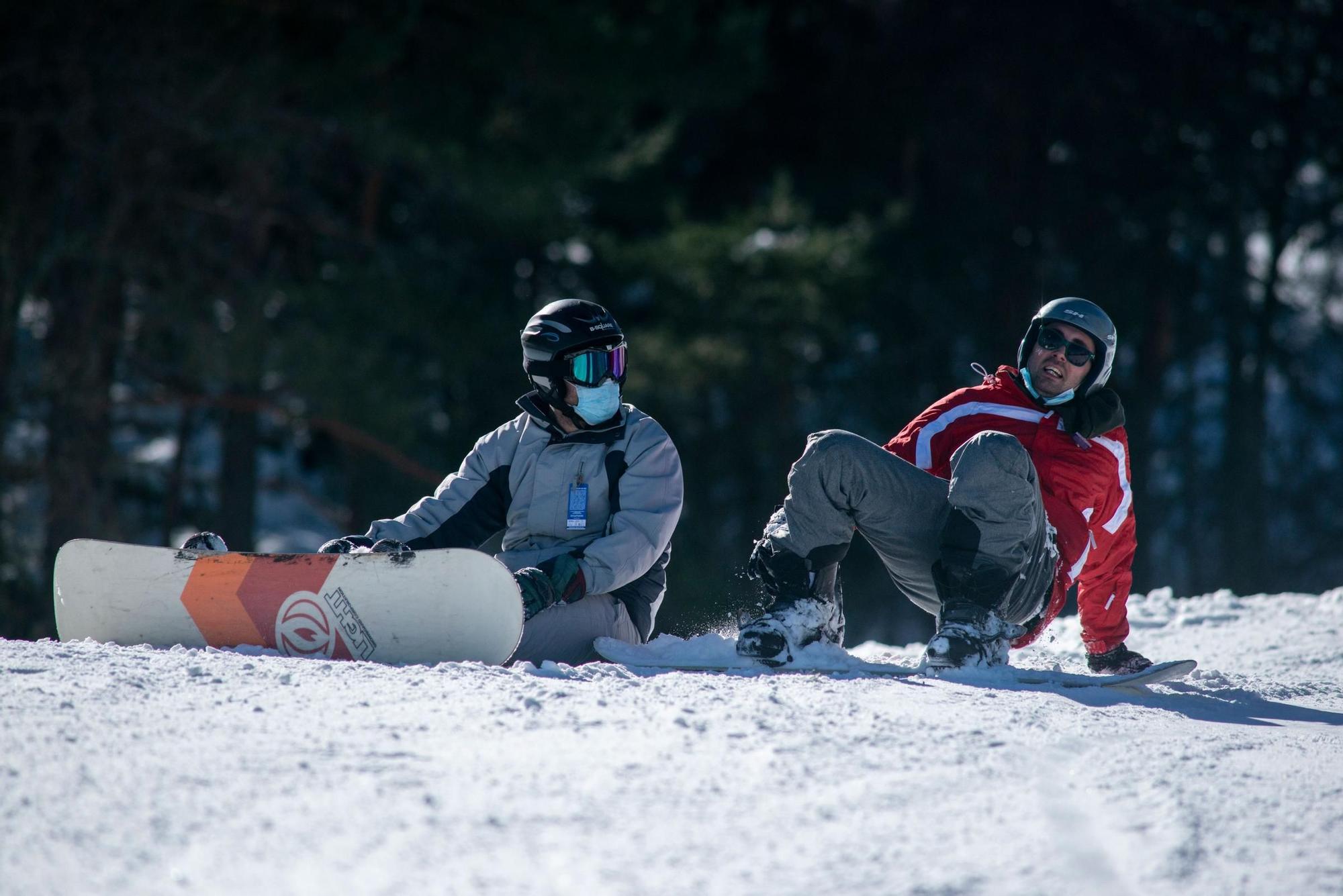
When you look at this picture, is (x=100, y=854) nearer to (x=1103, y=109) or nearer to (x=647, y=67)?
(x=647, y=67)

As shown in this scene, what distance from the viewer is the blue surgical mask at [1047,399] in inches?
163

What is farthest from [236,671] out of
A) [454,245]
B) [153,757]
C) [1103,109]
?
[1103,109]

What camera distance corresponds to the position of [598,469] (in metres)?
4.11

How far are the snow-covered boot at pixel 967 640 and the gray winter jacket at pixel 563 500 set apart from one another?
0.82 m

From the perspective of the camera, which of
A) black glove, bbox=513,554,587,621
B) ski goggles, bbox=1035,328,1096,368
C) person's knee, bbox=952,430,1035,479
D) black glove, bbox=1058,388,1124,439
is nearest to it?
person's knee, bbox=952,430,1035,479

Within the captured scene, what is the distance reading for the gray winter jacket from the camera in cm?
402

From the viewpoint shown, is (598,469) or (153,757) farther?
(598,469)

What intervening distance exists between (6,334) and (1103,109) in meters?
11.7

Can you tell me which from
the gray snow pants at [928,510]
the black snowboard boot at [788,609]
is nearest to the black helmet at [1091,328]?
the gray snow pants at [928,510]

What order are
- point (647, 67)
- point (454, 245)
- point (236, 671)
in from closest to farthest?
point (236, 671), point (647, 67), point (454, 245)

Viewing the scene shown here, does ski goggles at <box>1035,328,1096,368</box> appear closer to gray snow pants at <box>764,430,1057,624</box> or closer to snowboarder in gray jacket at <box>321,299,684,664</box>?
gray snow pants at <box>764,430,1057,624</box>

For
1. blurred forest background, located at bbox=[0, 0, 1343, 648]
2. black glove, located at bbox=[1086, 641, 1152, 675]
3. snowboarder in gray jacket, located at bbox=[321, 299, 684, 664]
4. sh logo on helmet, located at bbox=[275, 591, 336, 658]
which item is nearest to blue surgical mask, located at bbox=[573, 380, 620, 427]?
snowboarder in gray jacket, located at bbox=[321, 299, 684, 664]

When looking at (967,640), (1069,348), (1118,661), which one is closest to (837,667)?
(967,640)

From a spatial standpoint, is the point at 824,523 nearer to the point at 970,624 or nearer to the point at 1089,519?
the point at 970,624
